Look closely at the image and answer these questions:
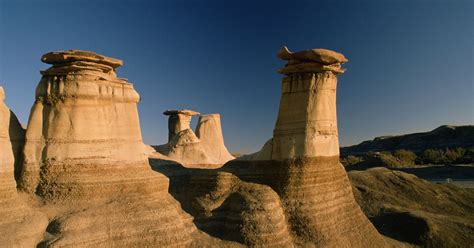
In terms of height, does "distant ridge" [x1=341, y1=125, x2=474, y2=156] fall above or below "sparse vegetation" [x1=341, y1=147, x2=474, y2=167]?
above

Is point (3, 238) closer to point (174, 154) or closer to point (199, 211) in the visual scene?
point (199, 211)

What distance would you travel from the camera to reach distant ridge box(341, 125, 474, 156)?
7181cm

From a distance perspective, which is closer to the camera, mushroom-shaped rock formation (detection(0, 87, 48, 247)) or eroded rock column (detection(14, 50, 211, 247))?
mushroom-shaped rock formation (detection(0, 87, 48, 247))

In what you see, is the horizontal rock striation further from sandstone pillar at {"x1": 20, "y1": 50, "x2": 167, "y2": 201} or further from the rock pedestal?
the rock pedestal

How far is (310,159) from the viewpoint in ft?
48.8

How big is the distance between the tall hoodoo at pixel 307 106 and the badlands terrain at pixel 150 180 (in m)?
0.04

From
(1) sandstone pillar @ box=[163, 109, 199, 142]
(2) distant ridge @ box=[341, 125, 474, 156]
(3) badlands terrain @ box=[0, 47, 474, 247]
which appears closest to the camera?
(3) badlands terrain @ box=[0, 47, 474, 247]

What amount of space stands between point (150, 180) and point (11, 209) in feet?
13.1

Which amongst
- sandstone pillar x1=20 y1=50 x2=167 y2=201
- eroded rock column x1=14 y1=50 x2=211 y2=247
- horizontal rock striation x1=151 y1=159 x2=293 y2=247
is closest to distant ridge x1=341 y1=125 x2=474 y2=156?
horizontal rock striation x1=151 y1=159 x2=293 y2=247

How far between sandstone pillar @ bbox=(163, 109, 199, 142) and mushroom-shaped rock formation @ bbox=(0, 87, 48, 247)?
1907cm

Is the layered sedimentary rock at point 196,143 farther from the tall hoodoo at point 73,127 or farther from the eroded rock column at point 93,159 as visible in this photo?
the tall hoodoo at point 73,127

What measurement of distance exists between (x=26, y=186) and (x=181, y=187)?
5410 mm

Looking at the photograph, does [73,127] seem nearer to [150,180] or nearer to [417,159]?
[150,180]

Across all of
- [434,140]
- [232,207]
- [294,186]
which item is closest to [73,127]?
[232,207]
